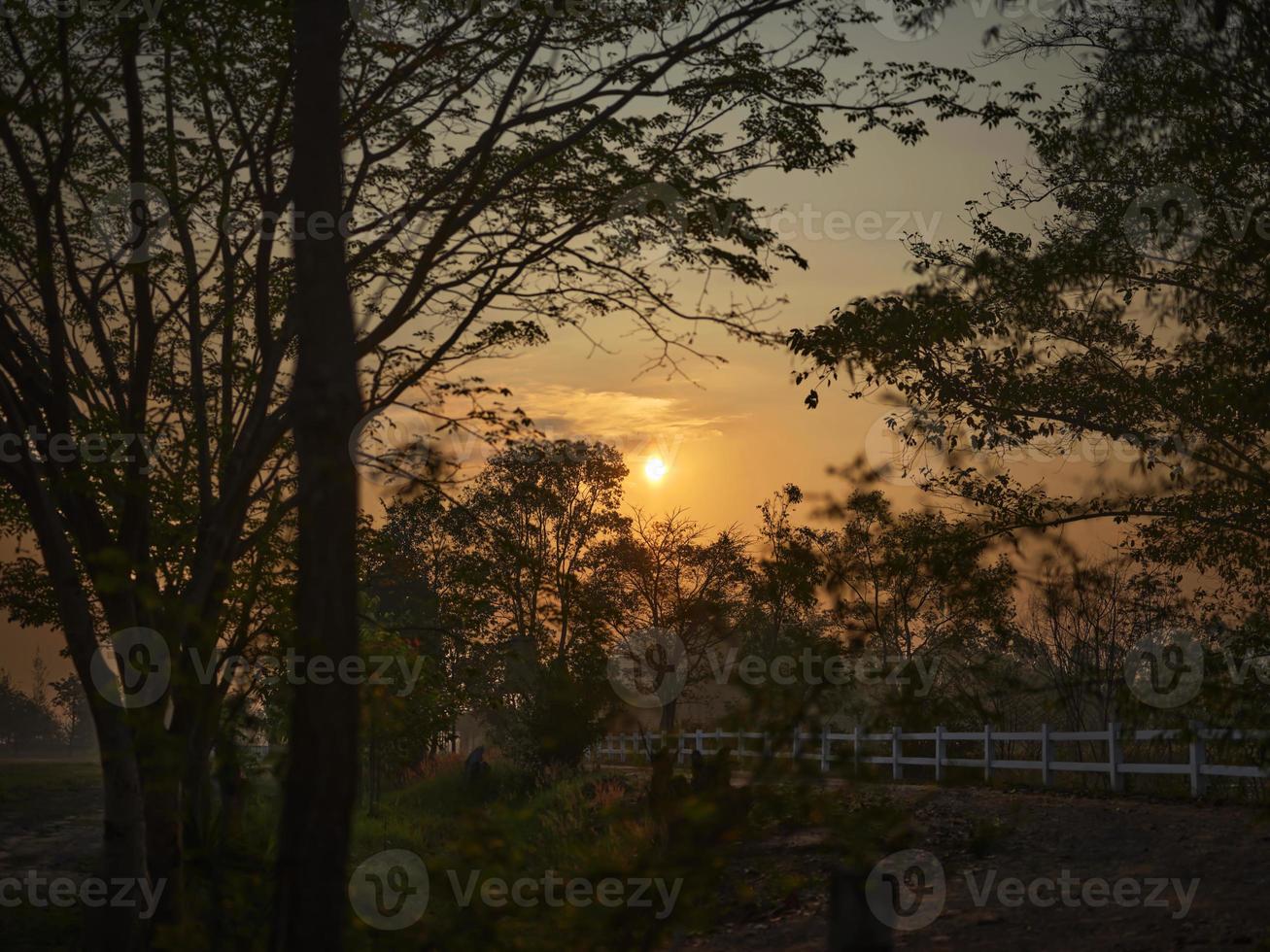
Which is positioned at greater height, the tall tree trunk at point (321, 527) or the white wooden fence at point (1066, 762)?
the tall tree trunk at point (321, 527)

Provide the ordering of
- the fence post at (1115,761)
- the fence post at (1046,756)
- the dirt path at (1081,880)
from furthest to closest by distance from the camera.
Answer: the fence post at (1046,756) → the fence post at (1115,761) → the dirt path at (1081,880)

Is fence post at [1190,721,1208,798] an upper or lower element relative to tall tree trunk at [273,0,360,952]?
lower

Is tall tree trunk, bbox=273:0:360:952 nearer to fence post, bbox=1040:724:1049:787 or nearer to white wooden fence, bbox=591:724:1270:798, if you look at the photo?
white wooden fence, bbox=591:724:1270:798

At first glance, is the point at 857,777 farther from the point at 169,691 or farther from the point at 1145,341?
the point at 1145,341

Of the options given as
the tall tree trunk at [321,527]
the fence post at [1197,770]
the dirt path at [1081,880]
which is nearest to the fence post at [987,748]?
the fence post at [1197,770]

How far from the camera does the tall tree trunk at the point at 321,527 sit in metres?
5.45

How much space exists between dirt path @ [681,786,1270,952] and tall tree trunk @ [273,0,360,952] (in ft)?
14.2

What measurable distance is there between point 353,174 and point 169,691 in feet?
20.9

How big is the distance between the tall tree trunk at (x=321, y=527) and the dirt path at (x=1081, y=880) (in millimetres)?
4337

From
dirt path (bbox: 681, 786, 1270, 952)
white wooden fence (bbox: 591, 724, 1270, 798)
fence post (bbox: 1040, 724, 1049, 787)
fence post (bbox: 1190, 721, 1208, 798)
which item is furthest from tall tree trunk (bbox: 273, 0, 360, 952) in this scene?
fence post (bbox: 1040, 724, 1049, 787)

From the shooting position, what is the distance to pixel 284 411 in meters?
10.9

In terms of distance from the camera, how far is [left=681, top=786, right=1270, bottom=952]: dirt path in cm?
1034

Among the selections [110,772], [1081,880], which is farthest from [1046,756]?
[110,772]

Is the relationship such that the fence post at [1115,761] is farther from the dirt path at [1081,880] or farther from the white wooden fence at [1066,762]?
the dirt path at [1081,880]
